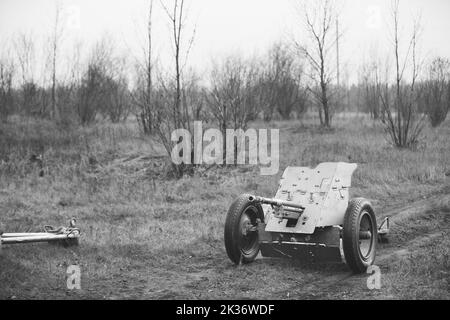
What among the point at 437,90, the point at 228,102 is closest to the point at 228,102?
the point at 228,102

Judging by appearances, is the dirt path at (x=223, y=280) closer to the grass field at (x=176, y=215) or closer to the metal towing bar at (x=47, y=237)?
the grass field at (x=176, y=215)

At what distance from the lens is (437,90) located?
22047 millimetres

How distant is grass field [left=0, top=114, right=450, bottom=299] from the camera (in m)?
5.88

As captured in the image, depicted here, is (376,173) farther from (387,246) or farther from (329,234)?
(329,234)

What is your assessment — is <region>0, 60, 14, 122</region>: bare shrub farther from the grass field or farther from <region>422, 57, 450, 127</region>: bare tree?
→ <region>422, 57, 450, 127</region>: bare tree

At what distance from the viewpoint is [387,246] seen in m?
A: 7.74

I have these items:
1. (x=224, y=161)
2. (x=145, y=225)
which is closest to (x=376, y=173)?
(x=224, y=161)

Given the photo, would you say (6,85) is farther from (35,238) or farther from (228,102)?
(35,238)

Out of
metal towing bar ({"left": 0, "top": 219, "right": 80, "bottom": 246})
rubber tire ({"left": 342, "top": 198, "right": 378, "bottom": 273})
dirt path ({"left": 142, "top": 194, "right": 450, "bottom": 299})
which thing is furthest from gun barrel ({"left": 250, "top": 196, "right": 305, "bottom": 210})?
metal towing bar ({"left": 0, "top": 219, "right": 80, "bottom": 246})

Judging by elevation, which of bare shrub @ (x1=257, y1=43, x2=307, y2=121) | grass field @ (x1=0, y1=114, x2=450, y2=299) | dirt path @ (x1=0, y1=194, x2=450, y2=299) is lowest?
dirt path @ (x1=0, y1=194, x2=450, y2=299)

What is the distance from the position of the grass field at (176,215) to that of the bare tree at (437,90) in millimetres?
3263

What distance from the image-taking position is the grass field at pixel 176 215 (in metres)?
5.88

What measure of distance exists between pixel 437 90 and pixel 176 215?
16.2 m

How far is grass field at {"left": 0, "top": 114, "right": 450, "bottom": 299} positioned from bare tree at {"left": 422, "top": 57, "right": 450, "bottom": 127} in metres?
3.26
